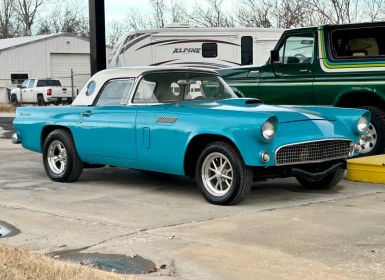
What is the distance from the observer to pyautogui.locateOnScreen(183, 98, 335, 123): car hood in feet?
22.8

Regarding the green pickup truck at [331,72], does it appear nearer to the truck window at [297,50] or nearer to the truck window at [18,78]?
the truck window at [297,50]

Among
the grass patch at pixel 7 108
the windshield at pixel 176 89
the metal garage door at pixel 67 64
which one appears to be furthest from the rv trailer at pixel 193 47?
the metal garage door at pixel 67 64

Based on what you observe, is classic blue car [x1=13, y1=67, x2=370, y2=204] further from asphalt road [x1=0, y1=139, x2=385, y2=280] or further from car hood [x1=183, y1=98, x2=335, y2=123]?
asphalt road [x1=0, y1=139, x2=385, y2=280]

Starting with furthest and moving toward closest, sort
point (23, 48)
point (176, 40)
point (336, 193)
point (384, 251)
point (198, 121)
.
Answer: point (23, 48) → point (176, 40) → point (336, 193) → point (198, 121) → point (384, 251)

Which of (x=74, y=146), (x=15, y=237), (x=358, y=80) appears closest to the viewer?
(x=15, y=237)

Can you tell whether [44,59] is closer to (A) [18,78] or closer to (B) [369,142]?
(A) [18,78]

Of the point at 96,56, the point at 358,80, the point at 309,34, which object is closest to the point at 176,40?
the point at 96,56

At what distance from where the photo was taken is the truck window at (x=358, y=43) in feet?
34.0

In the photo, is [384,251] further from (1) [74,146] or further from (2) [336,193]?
(1) [74,146]

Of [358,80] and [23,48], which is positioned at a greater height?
[23,48]

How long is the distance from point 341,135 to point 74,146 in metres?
3.69

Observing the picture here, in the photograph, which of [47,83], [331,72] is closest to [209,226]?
[331,72]

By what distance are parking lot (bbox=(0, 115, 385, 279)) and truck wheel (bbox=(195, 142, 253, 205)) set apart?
0.49 ft

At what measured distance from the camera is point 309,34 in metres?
10.8
